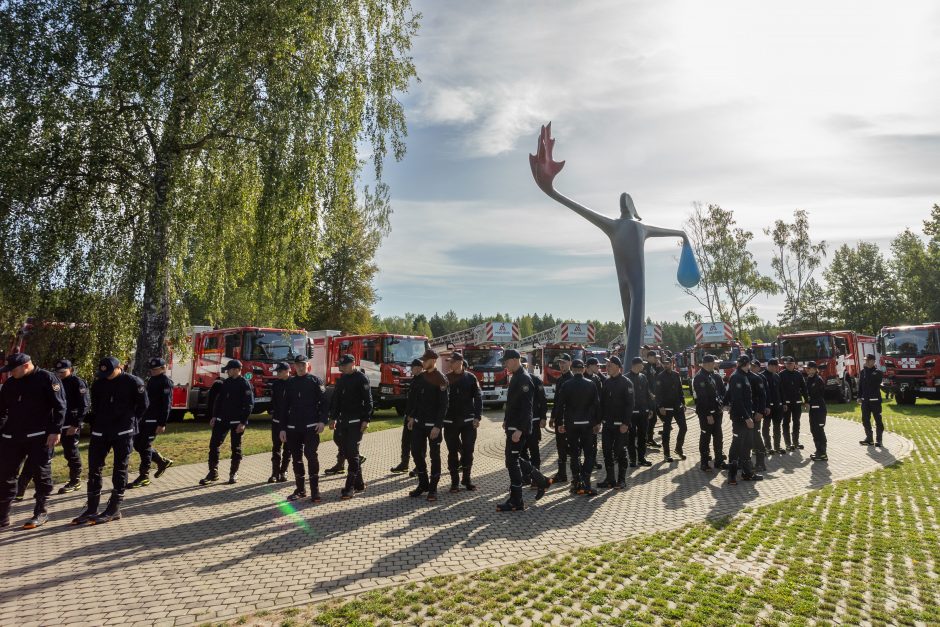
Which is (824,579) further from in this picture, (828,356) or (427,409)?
(828,356)

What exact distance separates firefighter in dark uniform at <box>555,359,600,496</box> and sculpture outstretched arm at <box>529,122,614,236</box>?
7.72m

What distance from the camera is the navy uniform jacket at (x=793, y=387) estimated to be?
36.0 feet

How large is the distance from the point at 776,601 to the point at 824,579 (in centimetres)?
74

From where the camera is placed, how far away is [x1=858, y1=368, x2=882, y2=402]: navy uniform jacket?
11281 mm

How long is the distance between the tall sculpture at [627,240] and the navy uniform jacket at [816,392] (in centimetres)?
377

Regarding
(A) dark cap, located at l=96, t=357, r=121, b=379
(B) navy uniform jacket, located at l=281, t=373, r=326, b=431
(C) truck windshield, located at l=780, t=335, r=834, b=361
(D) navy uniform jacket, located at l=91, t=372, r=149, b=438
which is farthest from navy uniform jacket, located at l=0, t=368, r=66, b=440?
(C) truck windshield, located at l=780, t=335, r=834, b=361

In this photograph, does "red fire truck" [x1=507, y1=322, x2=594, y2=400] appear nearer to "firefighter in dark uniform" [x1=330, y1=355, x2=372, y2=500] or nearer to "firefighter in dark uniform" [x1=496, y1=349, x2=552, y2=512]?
"firefighter in dark uniform" [x1=496, y1=349, x2=552, y2=512]

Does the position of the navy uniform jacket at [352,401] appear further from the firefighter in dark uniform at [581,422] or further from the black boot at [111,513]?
the firefighter in dark uniform at [581,422]

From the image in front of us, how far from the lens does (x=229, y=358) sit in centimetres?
1602

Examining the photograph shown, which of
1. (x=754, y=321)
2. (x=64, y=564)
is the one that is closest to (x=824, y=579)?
(x=64, y=564)

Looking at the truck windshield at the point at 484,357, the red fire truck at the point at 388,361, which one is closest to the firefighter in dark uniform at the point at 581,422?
the red fire truck at the point at 388,361

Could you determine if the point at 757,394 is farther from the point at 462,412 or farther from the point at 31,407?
the point at 31,407

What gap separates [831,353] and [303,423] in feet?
70.4

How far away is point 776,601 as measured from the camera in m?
4.00
